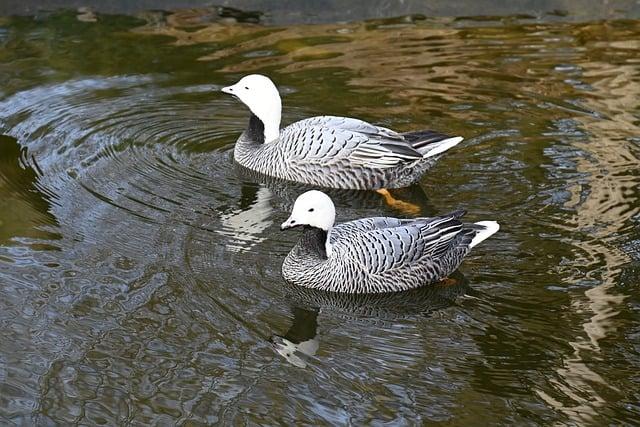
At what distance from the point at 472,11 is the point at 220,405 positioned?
8.41 m

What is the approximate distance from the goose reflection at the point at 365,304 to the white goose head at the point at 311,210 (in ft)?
1.48

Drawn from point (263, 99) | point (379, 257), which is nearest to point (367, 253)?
point (379, 257)

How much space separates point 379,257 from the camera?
24.9ft

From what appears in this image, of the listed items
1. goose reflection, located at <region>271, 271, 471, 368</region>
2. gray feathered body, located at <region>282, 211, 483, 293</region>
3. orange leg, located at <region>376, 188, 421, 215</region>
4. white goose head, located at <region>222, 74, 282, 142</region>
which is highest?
white goose head, located at <region>222, 74, 282, 142</region>

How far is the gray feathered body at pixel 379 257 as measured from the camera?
24.9ft

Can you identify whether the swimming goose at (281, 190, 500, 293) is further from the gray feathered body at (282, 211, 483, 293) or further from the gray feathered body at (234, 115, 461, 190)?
the gray feathered body at (234, 115, 461, 190)

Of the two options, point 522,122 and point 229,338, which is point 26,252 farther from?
point 522,122

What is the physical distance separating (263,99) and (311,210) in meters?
2.75

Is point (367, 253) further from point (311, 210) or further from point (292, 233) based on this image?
point (292, 233)

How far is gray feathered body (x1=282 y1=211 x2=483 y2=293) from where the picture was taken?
7586 millimetres

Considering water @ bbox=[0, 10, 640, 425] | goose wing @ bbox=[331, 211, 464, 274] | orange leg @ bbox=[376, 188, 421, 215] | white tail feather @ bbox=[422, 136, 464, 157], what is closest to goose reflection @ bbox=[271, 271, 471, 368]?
Answer: water @ bbox=[0, 10, 640, 425]

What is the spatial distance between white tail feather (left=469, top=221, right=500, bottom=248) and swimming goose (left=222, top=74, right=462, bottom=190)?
1.52 metres

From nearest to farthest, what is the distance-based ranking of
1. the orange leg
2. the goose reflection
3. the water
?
the water, the goose reflection, the orange leg

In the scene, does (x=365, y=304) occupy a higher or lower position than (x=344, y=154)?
lower
